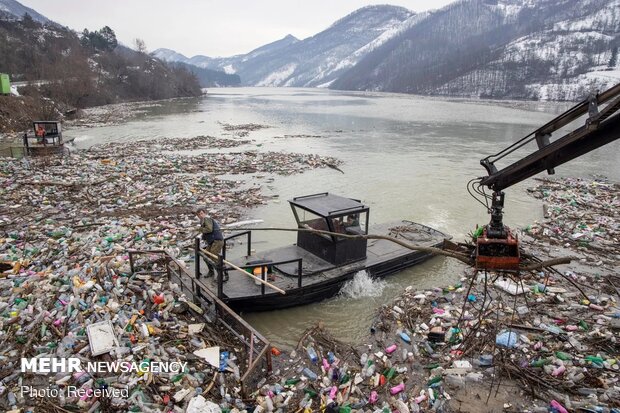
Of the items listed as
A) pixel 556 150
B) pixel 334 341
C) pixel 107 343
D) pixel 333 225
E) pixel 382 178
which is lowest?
pixel 334 341

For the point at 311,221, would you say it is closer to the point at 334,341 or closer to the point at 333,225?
the point at 333,225

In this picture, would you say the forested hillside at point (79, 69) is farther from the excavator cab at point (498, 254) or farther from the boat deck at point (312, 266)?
the excavator cab at point (498, 254)

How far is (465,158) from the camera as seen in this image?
2908cm

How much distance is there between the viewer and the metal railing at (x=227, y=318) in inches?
244

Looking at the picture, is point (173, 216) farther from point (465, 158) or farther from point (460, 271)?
point (465, 158)

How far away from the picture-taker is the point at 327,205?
9.73m

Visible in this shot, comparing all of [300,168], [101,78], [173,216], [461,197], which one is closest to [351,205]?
[173,216]

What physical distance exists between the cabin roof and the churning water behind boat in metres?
1.59

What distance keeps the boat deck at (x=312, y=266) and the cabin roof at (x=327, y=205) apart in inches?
49.4

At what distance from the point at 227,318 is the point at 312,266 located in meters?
2.48

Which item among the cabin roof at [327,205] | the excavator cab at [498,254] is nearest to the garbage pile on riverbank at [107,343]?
the cabin roof at [327,205]

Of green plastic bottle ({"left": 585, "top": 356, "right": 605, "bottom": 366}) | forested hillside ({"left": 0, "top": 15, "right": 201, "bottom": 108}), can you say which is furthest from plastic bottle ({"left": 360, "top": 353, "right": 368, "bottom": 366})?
forested hillside ({"left": 0, "top": 15, "right": 201, "bottom": 108})

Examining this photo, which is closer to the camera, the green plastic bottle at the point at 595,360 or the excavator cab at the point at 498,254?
the excavator cab at the point at 498,254

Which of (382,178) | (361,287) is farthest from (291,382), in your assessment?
(382,178)
